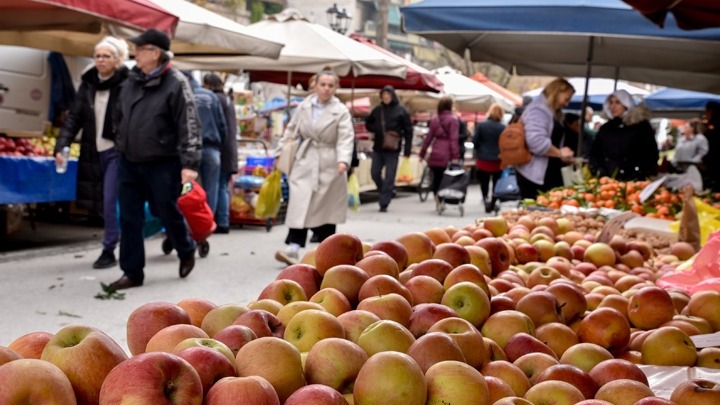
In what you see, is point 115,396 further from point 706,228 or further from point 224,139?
point 224,139

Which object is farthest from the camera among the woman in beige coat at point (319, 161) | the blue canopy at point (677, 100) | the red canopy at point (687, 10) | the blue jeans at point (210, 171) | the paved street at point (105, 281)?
the blue canopy at point (677, 100)

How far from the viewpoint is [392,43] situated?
5581 cm

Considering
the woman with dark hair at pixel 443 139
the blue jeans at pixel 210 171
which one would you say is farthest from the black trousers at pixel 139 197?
the woman with dark hair at pixel 443 139

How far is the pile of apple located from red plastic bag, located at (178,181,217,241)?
415cm

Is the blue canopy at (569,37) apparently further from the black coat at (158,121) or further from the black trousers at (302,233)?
the black trousers at (302,233)

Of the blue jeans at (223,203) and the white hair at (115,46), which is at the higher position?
the white hair at (115,46)

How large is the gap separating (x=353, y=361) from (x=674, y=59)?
903 centimetres

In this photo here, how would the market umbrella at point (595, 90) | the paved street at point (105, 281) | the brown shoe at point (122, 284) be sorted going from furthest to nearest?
the market umbrella at point (595, 90) → the brown shoe at point (122, 284) → the paved street at point (105, 281)

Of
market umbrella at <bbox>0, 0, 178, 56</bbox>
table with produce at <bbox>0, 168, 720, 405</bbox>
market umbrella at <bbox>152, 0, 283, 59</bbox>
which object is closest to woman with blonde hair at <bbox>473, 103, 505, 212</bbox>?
market umbrella at <bbox>152, 0, 283, 59</bbox>

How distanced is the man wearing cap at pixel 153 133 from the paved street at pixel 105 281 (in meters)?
0.47

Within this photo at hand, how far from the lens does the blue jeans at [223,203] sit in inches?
446

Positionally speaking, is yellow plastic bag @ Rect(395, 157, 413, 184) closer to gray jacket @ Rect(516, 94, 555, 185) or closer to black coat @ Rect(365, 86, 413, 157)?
black coat @ Rect(365, 86, 413, 157)

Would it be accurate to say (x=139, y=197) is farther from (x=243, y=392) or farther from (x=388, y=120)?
(x=388, y=120)

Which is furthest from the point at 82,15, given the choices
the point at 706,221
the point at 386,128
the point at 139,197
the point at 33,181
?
the point at 386,128
